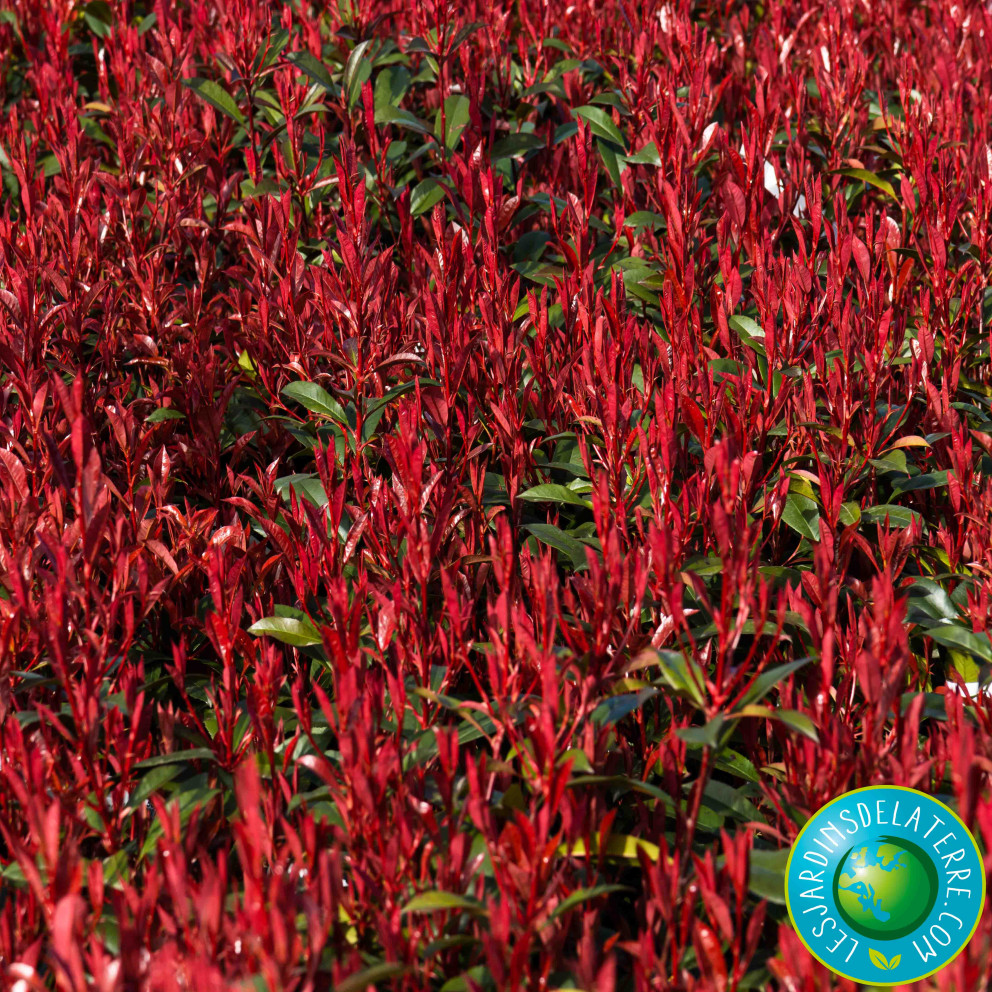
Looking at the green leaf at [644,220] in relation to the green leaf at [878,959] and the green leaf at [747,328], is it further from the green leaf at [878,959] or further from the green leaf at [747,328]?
the green leaf at [878,959]

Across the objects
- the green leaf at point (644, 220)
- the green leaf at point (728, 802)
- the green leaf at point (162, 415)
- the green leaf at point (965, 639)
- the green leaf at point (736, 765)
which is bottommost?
the green leaf at point (736, 765)

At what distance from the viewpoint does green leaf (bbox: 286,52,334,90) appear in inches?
133

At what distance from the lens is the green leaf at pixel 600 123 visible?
3465 millimetres

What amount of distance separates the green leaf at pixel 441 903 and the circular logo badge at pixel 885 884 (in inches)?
18.4

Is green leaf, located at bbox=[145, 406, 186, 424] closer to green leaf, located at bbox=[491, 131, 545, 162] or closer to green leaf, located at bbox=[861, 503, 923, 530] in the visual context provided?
green leaf, located at bbox=[491, 131, 545, 162]

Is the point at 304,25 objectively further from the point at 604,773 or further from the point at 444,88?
the point at 604,773

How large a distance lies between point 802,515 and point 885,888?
0.90 meters

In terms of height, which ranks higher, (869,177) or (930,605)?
(869,177)

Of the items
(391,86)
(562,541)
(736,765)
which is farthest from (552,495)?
(391,86)

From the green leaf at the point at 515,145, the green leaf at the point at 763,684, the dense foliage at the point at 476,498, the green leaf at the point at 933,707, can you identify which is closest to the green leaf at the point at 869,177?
the dense foliage at the point at 476,498

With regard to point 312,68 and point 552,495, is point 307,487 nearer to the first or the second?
point 552,495

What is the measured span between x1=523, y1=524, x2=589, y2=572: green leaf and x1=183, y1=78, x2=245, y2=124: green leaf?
192cm

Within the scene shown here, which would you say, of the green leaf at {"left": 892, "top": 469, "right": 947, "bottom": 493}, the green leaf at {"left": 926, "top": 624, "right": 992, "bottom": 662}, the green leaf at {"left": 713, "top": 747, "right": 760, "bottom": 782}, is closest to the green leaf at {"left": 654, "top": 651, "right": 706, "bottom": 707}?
the green leaf at {"left": 713, "top": 747, "right": 760, "bottom": 782}

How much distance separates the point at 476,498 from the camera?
2320 millimetres
